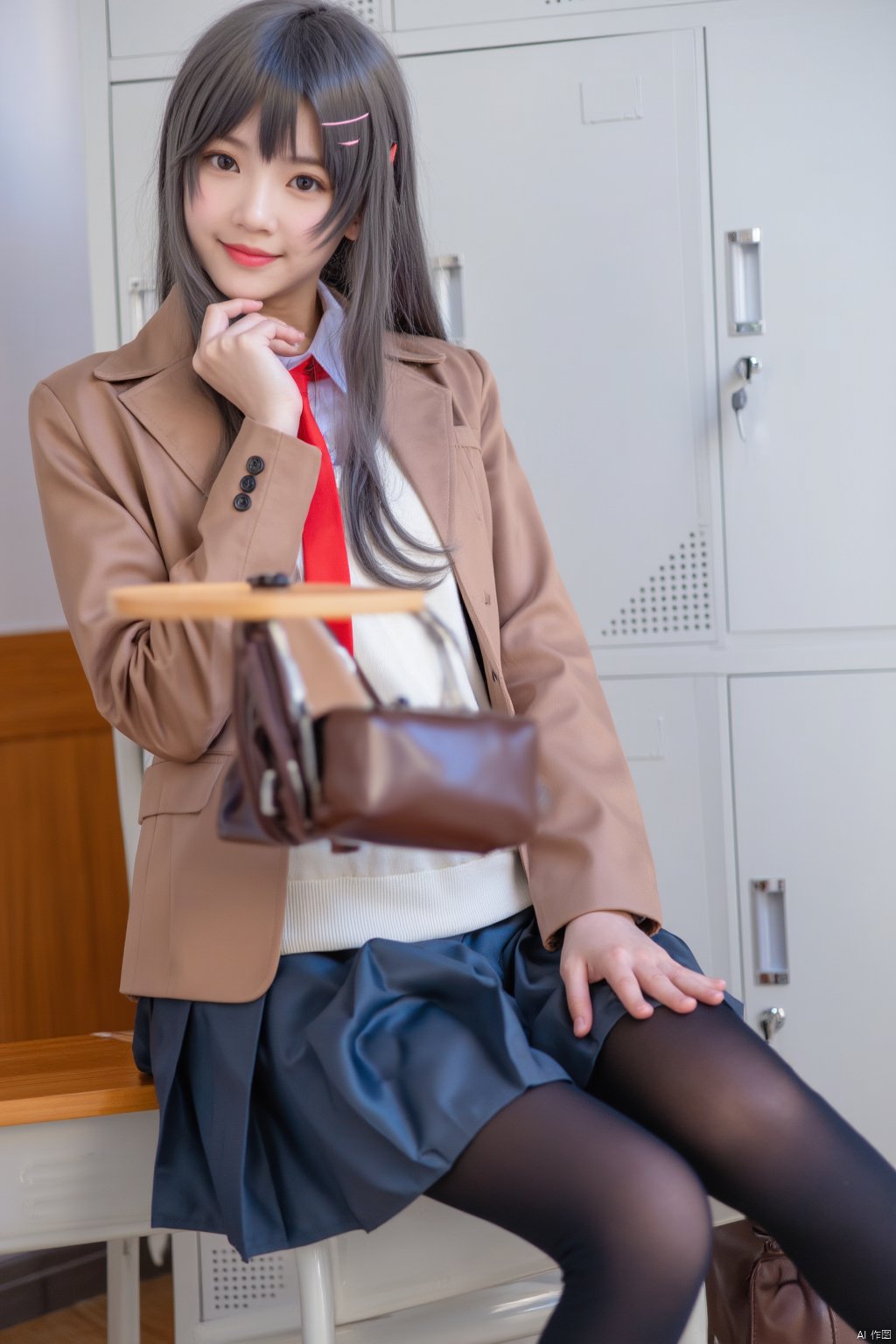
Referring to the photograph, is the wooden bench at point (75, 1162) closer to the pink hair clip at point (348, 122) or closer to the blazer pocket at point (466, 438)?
the blazer pocket at point (466, 438)

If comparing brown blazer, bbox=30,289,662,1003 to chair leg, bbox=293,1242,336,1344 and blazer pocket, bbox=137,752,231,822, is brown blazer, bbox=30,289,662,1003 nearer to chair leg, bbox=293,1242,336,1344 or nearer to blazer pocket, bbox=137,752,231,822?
blazer pocket, bbox=137,752,231,822

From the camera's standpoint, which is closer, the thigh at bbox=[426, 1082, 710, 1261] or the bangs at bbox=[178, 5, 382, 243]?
the thigh at bbox=[426, 1082, 710, 1261]

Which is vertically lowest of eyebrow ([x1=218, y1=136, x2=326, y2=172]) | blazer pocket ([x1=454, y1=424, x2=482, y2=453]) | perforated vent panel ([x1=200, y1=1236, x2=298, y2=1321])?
perforated vent panel ([x1=200, y1=1236, x2=298, y2=1321])

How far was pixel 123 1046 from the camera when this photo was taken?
141cm

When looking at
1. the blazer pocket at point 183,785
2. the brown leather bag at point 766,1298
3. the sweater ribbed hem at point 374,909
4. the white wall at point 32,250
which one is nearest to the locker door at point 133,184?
the white wall at point 32,250

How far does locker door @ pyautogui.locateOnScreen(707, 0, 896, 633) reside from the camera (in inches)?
73.5

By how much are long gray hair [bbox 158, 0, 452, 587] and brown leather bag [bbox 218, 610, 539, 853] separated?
0.45 metres

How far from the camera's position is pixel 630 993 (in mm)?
1046

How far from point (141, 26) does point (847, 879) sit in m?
1.62

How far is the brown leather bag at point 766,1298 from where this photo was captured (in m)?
1.17

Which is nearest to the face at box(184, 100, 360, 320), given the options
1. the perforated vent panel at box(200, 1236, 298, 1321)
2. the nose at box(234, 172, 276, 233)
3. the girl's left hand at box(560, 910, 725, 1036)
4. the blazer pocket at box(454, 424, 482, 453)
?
the nose at box(234, 172, 276, 233)

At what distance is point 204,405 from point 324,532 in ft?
0.59

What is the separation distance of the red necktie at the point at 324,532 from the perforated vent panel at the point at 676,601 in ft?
2.75

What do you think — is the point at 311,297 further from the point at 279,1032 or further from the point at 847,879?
the point at 847,879
